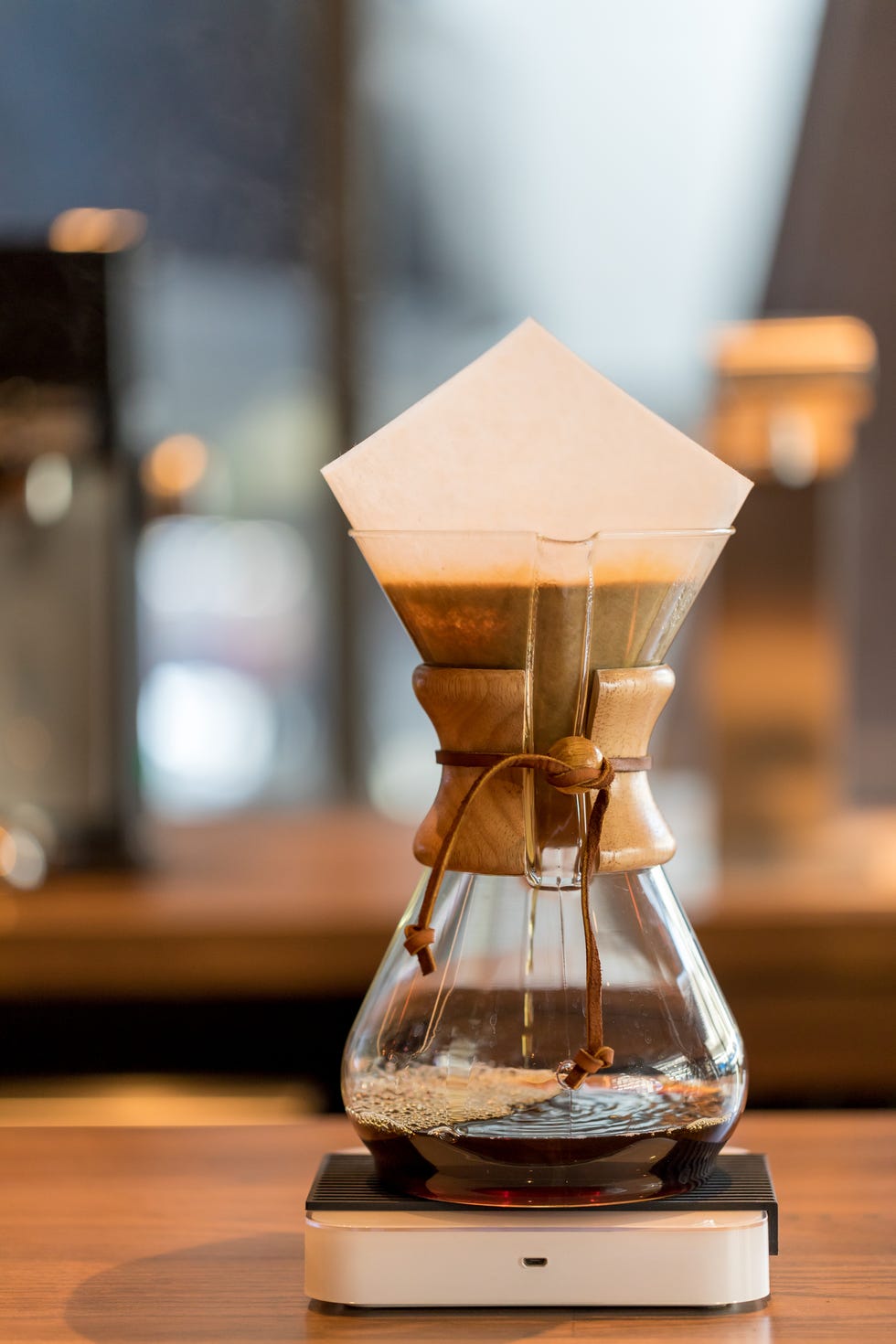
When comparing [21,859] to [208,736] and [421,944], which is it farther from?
[208,736]

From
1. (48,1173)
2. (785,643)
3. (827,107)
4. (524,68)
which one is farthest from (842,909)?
(524,68)

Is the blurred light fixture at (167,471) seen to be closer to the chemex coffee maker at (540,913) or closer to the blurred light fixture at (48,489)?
the blurred light fixture at (48,489)

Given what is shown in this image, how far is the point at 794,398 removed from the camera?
1955 millimetres

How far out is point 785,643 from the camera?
6.32 feet

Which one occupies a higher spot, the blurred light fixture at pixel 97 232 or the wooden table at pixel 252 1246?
the blurred light fixture at pixel 97 232

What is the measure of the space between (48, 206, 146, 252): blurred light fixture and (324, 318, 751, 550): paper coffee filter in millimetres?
1390

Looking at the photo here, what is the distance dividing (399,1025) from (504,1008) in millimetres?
39

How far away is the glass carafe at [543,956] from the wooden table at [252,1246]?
2.0 inches

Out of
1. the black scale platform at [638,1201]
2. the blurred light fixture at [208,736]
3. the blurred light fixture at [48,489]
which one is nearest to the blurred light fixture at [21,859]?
the blurred light fixture at [48,489]

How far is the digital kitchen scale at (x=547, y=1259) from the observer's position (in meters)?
0.56

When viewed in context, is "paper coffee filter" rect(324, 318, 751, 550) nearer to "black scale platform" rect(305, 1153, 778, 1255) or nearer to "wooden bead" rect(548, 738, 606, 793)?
"wooden bead" rect(548, 738, 606, 793)

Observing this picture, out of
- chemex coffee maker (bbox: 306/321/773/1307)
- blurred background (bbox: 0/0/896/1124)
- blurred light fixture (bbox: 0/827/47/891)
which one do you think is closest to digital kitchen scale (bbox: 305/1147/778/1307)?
chemex coffee maker (bbox: 306/321/773/1307)

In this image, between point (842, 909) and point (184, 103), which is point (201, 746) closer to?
point (184, 103)

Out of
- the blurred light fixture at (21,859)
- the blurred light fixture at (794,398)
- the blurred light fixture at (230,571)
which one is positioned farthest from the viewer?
the blurred light fixture at (230,571)
